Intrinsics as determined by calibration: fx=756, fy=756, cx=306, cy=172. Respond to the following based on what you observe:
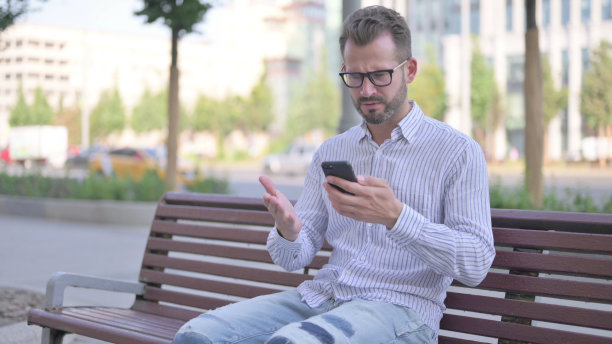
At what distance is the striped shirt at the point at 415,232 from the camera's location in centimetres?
248

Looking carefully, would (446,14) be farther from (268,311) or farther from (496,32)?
(268,311)

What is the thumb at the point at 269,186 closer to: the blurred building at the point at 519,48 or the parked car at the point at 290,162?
the parked car at the point at 290,162

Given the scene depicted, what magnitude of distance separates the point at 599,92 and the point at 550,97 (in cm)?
599

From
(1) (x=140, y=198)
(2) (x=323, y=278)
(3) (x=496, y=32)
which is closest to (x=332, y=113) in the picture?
(3) (x=496, y=32)

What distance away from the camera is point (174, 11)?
38.8ft

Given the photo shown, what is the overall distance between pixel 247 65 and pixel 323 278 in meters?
101

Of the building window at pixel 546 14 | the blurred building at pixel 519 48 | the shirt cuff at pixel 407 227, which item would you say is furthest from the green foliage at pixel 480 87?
the shirt cuff at pixel 407 227

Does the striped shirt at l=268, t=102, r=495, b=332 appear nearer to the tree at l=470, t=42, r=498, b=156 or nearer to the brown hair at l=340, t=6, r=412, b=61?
the brown hair at l=340, t=6, r=412, b=61

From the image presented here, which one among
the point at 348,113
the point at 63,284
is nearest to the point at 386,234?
the point at 63,284

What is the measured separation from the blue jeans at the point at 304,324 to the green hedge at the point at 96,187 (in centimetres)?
1089

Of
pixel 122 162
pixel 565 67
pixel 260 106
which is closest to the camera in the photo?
pixel 122 162

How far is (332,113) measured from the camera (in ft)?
206

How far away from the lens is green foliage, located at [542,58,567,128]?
46406mm

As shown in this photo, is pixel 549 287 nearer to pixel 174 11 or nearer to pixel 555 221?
pixel 555 221
